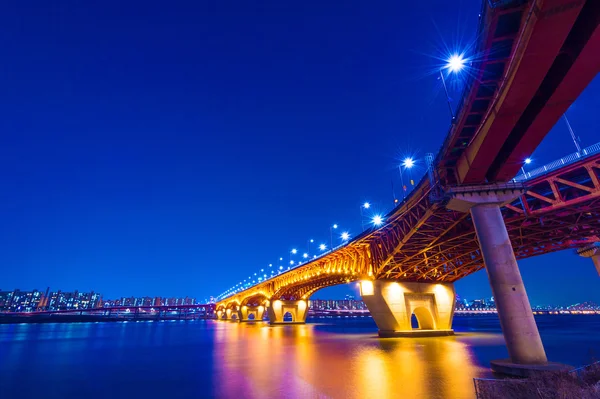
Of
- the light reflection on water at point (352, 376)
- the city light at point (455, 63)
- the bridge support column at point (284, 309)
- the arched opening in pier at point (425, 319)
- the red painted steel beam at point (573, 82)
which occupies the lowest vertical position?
the light reflection on water at point (352, 376)

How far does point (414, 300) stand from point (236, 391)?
133 ft

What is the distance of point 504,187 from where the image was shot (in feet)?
70.0

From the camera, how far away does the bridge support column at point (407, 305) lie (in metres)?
46.5

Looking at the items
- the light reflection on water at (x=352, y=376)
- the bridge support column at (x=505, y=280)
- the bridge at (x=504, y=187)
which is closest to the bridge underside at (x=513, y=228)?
the bridge at (x=504, y=187)

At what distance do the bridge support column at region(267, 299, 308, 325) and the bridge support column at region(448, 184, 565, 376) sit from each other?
91873 mm

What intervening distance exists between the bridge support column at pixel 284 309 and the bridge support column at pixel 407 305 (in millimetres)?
62180

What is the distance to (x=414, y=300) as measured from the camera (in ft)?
163

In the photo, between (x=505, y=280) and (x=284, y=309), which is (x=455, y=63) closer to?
(x=505, y=280)

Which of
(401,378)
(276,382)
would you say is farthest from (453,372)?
(276,382)

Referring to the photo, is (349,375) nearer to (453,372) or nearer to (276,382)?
(276,382)

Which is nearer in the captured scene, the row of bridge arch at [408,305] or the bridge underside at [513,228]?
the bridge underside at [513,228]

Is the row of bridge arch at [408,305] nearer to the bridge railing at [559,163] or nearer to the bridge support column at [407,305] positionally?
the bridge support column at [407,305]

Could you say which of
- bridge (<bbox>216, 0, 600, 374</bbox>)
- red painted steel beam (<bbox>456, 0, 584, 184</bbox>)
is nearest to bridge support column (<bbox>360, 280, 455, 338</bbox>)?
bridge (<bbox>216, 0, 600, 374</bbox>)

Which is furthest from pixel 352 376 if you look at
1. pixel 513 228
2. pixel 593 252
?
pixel 593 252
